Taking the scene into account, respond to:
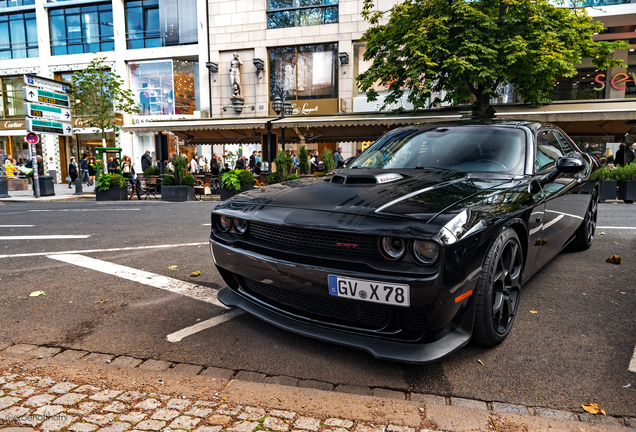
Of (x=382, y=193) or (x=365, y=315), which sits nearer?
(x=365, y=315)

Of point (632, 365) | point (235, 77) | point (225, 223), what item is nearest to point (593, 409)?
point (632, 365)

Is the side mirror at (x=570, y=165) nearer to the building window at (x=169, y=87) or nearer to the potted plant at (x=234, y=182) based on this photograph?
the potted plant at (x=234, y=182)

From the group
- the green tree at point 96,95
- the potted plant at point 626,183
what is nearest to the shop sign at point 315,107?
the green tree at point 96,95

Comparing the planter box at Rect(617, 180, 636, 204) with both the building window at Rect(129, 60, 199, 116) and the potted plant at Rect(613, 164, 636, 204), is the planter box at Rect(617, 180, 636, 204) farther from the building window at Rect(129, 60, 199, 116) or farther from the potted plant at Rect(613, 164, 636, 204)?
the building window at Rect(129, 60, 199, 116)

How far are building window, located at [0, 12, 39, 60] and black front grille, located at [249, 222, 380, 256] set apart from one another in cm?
3863

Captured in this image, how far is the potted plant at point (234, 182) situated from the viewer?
46.8 feet

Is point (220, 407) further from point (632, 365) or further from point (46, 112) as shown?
point (46, 112)

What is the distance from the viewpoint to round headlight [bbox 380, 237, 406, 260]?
84.6 inches

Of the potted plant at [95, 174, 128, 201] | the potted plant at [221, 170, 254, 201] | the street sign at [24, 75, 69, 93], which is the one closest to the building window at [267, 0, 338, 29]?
the street sign at [24, 75, 69, 93]

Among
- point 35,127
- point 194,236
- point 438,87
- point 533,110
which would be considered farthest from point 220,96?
point 194,236

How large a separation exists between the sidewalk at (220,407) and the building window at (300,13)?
24614mm

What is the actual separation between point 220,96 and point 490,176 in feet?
83.6

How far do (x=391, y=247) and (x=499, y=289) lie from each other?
92cm

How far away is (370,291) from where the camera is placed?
2141 millimetres
